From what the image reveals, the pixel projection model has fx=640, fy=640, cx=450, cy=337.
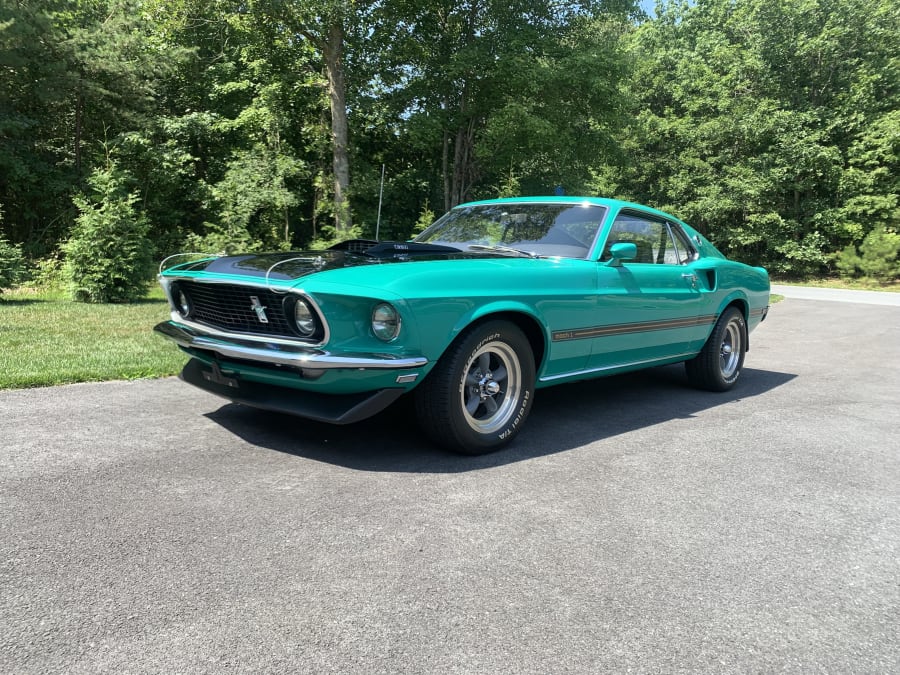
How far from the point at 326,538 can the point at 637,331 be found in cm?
291

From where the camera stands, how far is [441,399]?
3.41 metres

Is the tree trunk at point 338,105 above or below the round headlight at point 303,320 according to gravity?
above

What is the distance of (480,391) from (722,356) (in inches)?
124

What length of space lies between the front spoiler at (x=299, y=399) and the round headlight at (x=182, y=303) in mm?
448

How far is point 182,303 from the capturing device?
4.04 meters

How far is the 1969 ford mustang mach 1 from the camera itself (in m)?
3.18

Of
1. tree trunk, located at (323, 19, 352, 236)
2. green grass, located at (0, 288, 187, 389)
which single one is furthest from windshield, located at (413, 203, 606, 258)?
tree trunk, located at (323, 19, 352, 236)

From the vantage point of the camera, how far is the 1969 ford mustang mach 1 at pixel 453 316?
3182 millimetres

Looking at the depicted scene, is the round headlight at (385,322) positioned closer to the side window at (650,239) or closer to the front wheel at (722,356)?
the side window at (650,239)

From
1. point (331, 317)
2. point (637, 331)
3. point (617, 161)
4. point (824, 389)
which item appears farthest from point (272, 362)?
point (617, 161)

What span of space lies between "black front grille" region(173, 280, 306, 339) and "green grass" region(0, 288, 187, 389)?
1.78 meters

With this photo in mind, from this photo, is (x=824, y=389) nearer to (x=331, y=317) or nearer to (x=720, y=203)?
(x=331, y=317)

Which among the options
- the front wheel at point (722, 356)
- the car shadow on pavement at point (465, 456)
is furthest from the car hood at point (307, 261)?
the front wheel at point (722, 356)

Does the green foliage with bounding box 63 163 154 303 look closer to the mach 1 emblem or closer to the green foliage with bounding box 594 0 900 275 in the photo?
the mach 1 emblem
